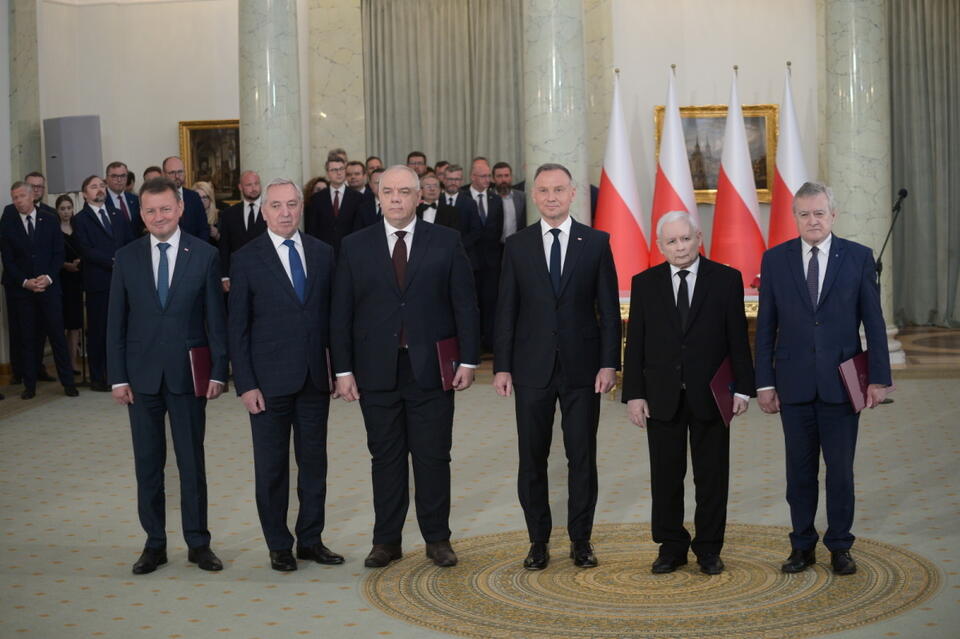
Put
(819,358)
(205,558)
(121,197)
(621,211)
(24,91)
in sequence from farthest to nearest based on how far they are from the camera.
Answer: (24,91), (121,197), (621,211), (205,558), (819,358)

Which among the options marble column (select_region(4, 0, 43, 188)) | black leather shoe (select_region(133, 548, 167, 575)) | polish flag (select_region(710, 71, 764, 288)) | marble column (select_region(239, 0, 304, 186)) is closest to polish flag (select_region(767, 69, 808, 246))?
polish flag (select_region(710, 71, 764, 288))

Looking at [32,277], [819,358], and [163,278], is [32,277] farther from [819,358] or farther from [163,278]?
[819,358]

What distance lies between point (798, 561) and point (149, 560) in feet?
9.27

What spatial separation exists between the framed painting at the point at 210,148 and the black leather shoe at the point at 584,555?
1024cm

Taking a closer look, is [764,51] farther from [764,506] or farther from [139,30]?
[764,506]

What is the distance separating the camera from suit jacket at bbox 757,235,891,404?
5.39m

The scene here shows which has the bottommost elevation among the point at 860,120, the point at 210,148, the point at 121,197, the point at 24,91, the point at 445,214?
the point at 445,214

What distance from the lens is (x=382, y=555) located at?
5840mm

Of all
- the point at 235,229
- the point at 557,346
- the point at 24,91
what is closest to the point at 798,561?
the point at 557,346

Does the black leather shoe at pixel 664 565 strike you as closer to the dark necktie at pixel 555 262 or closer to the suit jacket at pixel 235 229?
the dark necktie at pixel 555 262

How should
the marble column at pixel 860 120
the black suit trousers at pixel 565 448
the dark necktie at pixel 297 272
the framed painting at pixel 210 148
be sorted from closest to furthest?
the black suit trousers at pixel 565 448, the dark necktie at pixel 297 272, the marble column at pixel 860 120, the framed painting at pixel 210 148

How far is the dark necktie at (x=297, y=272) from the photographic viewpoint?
19.0 feet

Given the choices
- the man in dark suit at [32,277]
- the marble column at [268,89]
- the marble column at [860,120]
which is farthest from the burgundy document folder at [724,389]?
the man in dark suit at [32,277]

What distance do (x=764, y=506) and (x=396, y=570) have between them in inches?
84.0
